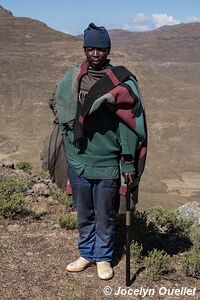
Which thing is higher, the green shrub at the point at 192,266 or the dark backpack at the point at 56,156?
the dark backpack at the point at 56,156

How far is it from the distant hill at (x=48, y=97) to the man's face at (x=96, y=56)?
786 inches

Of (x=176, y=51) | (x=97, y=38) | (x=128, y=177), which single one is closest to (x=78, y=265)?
(x=128, y=177)

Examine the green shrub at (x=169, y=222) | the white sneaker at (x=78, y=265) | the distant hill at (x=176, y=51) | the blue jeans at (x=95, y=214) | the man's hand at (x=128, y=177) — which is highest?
the man's hand at (x=128, y=177)

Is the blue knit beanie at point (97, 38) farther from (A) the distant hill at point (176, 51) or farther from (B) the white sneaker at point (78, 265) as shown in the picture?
(A) the distant hill at point (176, 51)

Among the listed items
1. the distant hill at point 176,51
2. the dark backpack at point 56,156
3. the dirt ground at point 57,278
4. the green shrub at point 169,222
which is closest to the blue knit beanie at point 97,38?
the dark backpack at point 56,156

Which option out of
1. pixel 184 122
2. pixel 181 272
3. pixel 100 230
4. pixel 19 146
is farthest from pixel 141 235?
pixel 184 122

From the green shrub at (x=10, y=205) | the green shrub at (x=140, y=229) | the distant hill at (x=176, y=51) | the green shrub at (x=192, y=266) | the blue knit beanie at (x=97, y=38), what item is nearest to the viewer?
the blue knit beanie at (x=97, y=38)

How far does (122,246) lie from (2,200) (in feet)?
4.62

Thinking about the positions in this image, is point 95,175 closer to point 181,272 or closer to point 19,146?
point 181,272

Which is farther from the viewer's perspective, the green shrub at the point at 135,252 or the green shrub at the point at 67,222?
the green shrub at the point at 67,222

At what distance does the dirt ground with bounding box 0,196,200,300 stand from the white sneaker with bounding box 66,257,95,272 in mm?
36

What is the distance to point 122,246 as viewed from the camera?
4.37 metres

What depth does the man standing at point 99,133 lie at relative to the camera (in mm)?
3402

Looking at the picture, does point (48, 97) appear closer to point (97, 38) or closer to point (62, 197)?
point (62, 197)
